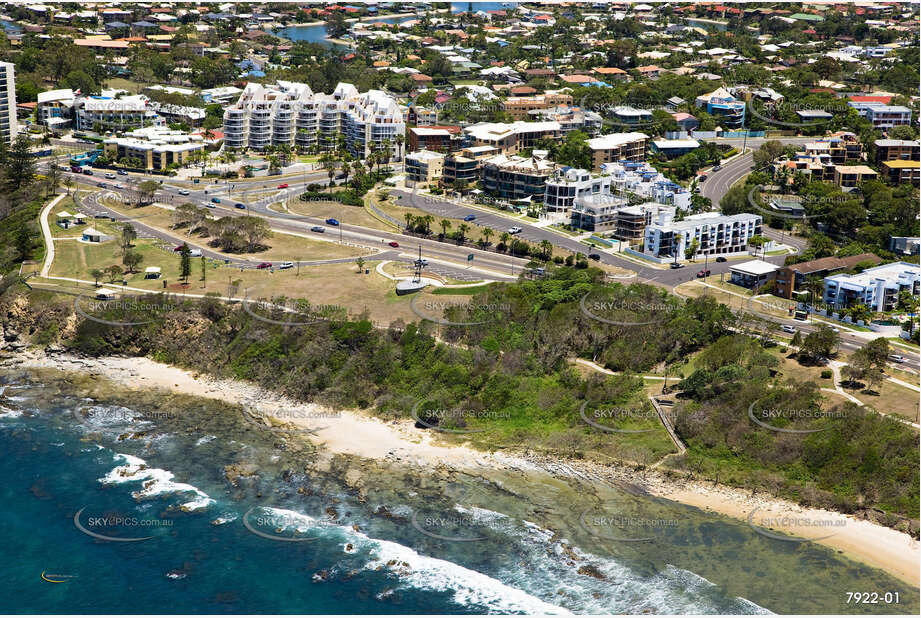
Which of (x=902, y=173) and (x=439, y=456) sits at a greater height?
(x=902, y=173)

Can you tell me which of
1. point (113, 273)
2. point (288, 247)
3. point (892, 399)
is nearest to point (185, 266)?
point (113, 273)

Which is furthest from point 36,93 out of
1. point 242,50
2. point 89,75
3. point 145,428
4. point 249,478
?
Answer: point 249,478

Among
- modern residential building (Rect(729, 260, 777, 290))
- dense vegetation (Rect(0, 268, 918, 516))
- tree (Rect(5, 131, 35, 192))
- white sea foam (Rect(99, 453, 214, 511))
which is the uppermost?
tree (Rect(5, 131, 35, 192))

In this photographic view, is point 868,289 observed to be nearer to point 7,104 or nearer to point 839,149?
point 839,149

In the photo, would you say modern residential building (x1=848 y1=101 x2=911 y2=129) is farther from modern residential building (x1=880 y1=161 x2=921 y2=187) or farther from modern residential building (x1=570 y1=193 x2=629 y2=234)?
modern residential building (x1=570 y1=193 x2=629 y2=234)

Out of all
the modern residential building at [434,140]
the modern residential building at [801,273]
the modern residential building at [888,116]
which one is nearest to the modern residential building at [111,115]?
the modern residential building at [434,140]

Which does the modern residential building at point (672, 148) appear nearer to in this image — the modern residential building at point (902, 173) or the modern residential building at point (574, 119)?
the modern residential building at point (574, 119)

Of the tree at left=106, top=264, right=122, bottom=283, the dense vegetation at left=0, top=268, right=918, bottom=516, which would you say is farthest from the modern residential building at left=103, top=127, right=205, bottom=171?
the dense vegetation at left=0, top=268, right=918, bottom=516
